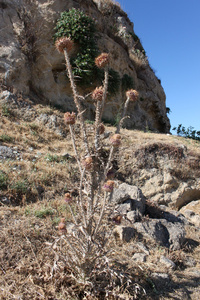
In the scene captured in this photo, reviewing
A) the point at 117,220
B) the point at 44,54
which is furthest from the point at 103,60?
the point at 44,54

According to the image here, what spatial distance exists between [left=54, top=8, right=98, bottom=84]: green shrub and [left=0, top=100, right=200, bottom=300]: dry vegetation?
3307 millimetres

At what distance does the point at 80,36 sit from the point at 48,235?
27.9 feet

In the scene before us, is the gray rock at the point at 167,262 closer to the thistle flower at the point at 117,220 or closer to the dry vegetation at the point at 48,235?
the dry vegetation at the point at 48,235

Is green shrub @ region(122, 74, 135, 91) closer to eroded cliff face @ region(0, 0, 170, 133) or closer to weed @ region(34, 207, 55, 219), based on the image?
eroded cliff face @ region(0, 0, 170, 133)

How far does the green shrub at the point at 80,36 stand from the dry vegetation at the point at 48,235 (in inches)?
130

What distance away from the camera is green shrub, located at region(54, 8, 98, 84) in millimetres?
9203

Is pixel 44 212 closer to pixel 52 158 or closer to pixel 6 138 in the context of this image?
pixel 52 158

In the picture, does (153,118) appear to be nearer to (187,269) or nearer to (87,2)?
(87,2)

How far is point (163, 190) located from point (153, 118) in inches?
324

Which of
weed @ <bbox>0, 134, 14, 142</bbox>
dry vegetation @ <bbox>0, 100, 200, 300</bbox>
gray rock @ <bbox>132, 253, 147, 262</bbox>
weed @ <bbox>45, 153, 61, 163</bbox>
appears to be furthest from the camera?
weed @ <bbox>0, 134, 14, 142</bbox>

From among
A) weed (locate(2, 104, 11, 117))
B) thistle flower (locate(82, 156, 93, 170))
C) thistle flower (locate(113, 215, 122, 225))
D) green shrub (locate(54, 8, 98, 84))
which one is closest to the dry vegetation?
weed (locate(2, 104, 11, 117))

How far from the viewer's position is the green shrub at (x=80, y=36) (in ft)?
30.2

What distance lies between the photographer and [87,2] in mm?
11102

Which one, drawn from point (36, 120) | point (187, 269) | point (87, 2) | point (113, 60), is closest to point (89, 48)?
point (113, 60)
